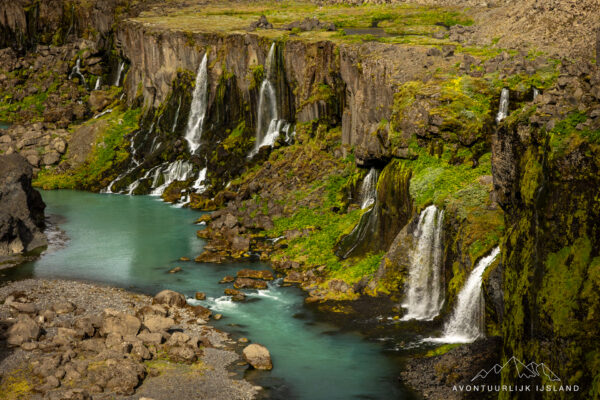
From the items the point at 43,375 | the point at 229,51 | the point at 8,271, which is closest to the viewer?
the point at 43,375

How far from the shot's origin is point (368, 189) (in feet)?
183

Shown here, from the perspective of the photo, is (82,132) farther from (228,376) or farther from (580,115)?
(580,115)

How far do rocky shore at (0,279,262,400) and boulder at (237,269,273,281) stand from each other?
599 cm

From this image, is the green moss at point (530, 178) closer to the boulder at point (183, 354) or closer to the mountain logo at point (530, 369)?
the mountain logo at point (530, 369)

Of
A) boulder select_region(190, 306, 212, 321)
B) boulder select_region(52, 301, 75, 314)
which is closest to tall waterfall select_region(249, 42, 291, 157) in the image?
boulder select_region(190, 306, 212, 321)

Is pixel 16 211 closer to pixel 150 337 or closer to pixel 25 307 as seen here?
pixel 25 307

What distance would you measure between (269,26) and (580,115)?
6379cm

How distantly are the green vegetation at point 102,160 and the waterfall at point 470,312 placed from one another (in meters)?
50.1

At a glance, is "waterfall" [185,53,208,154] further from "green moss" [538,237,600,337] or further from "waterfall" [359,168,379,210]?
"green moss" [538,237,600,337]

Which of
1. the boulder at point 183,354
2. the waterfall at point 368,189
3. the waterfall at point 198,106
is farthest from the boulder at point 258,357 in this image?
the waterfall at point 198,106

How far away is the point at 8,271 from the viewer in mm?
51719

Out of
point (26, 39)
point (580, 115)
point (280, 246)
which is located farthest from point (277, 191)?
point (26, 39)

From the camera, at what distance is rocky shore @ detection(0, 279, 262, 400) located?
3288cm

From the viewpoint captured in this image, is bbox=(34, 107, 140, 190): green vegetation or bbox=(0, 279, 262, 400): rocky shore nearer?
bbox=(0, 279, 262, 400): rocky shore
